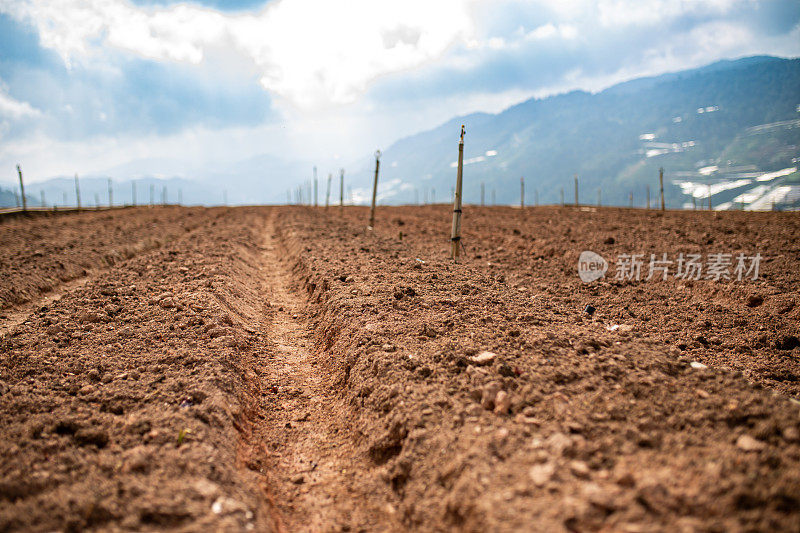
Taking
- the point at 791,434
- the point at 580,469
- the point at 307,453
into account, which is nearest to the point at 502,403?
the point at 580,469

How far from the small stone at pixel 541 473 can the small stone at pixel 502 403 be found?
0.76 meters

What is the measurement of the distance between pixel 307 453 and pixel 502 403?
6.87ft

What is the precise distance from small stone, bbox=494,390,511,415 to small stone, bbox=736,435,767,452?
1.54 meters

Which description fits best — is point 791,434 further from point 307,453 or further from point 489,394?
point 307,453

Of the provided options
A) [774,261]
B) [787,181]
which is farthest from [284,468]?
[787,181]

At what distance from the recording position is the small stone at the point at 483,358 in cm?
440

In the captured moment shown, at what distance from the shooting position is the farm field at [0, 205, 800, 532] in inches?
103

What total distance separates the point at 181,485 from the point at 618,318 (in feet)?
25.3

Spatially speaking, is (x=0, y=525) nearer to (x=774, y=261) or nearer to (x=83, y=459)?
(x=83, y=459)

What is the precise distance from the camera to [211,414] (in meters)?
4.05

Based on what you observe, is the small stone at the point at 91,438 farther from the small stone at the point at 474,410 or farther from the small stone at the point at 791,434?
the small stone at the point at 791,434

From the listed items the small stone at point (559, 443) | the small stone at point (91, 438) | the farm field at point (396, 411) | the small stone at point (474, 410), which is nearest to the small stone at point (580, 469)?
the farm field at point (396, 411)

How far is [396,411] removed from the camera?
3.98 meters

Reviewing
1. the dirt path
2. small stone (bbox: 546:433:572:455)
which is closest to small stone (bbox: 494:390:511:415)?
small stone (bbox: 546:433:572:455)
